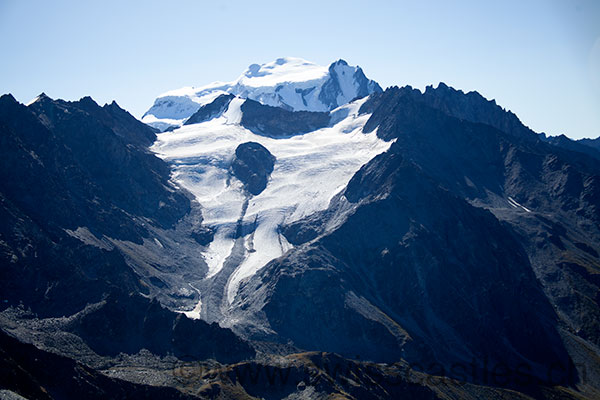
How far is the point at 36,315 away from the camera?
156 metres

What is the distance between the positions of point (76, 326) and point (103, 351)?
1029 centimetres

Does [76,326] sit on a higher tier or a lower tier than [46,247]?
lower

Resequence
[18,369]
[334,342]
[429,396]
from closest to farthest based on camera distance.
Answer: [18,369], [429,396], [334,342]

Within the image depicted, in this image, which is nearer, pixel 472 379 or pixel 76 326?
pixel 76 326

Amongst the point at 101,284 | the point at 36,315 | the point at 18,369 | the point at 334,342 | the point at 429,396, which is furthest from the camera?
the point at 334,342

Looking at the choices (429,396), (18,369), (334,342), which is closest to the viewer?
(18,369)

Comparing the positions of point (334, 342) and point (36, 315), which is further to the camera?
point (334, 342)

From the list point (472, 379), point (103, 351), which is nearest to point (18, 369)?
point (103, 351)

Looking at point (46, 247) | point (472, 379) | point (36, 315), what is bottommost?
point (472, 379)

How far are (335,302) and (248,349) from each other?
46.8 meters

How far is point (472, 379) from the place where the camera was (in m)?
176

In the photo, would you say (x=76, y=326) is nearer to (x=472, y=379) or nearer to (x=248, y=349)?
(x=248, y=349)

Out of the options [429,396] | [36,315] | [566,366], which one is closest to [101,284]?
[36,315]

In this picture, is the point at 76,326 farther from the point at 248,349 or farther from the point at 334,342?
the point at 334,342
